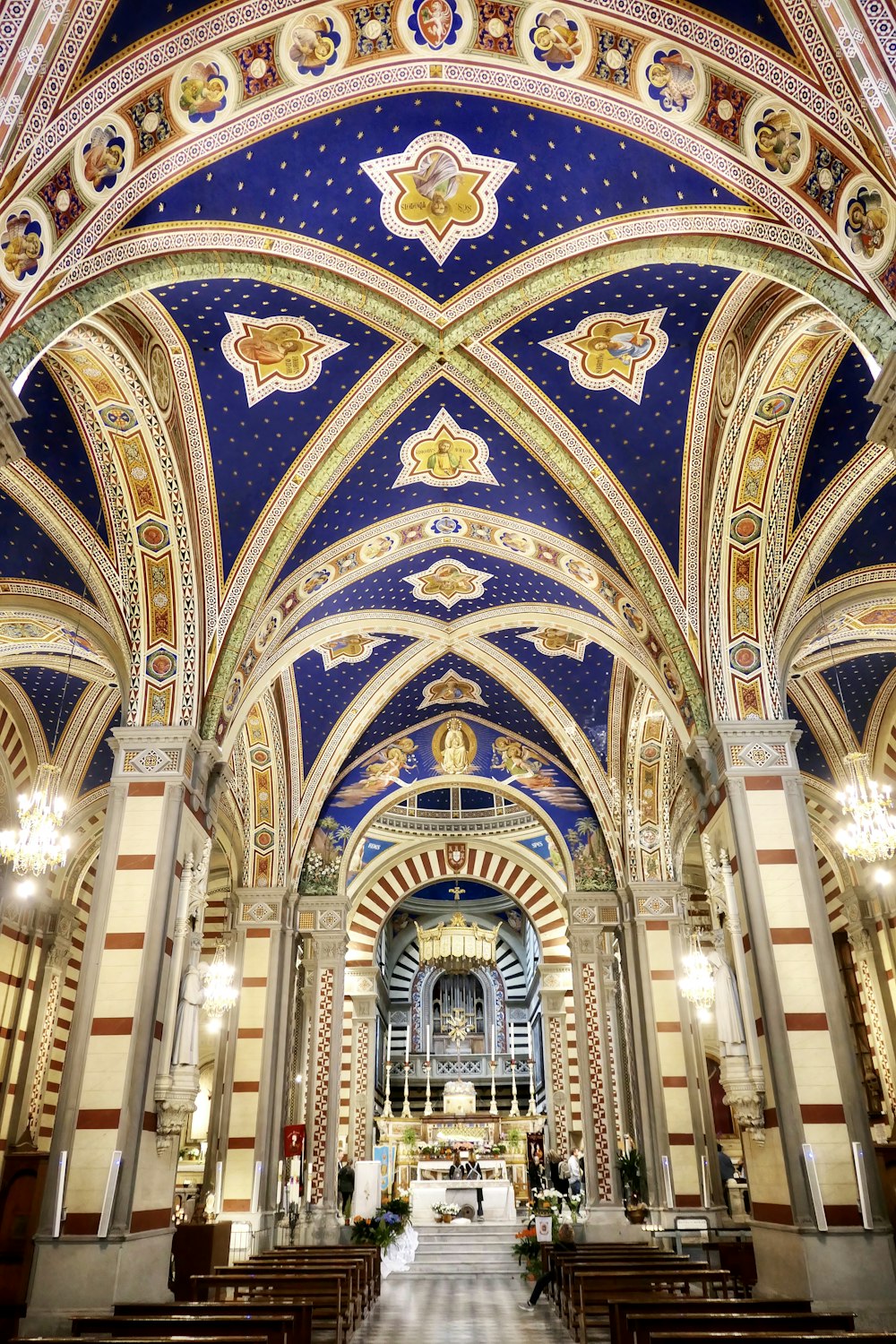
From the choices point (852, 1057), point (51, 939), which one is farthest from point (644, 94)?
point (51, 939)

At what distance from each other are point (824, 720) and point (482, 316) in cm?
954

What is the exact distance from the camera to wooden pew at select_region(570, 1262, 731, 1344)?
820 cm

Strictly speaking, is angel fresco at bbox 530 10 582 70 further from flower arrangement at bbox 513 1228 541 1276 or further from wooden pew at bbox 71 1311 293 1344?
flower arrangement at bbox 513 1228 541 1276

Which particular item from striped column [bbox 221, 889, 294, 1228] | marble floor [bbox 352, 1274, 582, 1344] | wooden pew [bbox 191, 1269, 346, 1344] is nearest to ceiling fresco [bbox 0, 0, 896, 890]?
striped column [bbox 221, 889, 294, 1228]

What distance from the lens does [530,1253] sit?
15.0 m

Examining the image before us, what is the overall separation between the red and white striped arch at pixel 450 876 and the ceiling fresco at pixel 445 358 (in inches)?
435

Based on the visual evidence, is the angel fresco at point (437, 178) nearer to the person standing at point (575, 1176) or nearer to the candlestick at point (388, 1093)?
the person standing at point (575, 1176)

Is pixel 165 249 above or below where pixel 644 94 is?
below

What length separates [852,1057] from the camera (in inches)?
341

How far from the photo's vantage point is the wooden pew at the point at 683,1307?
618 cm

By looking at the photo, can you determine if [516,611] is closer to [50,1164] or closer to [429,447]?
[429,447]

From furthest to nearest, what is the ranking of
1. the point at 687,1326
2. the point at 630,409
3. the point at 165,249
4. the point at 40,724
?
the point at 40,724, the point at 630,409, the point at 165,249, the point at 687,1326

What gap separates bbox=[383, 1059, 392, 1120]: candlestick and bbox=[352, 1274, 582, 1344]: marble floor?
1347 cm

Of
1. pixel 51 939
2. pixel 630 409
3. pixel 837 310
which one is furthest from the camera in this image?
pixel 51 939
